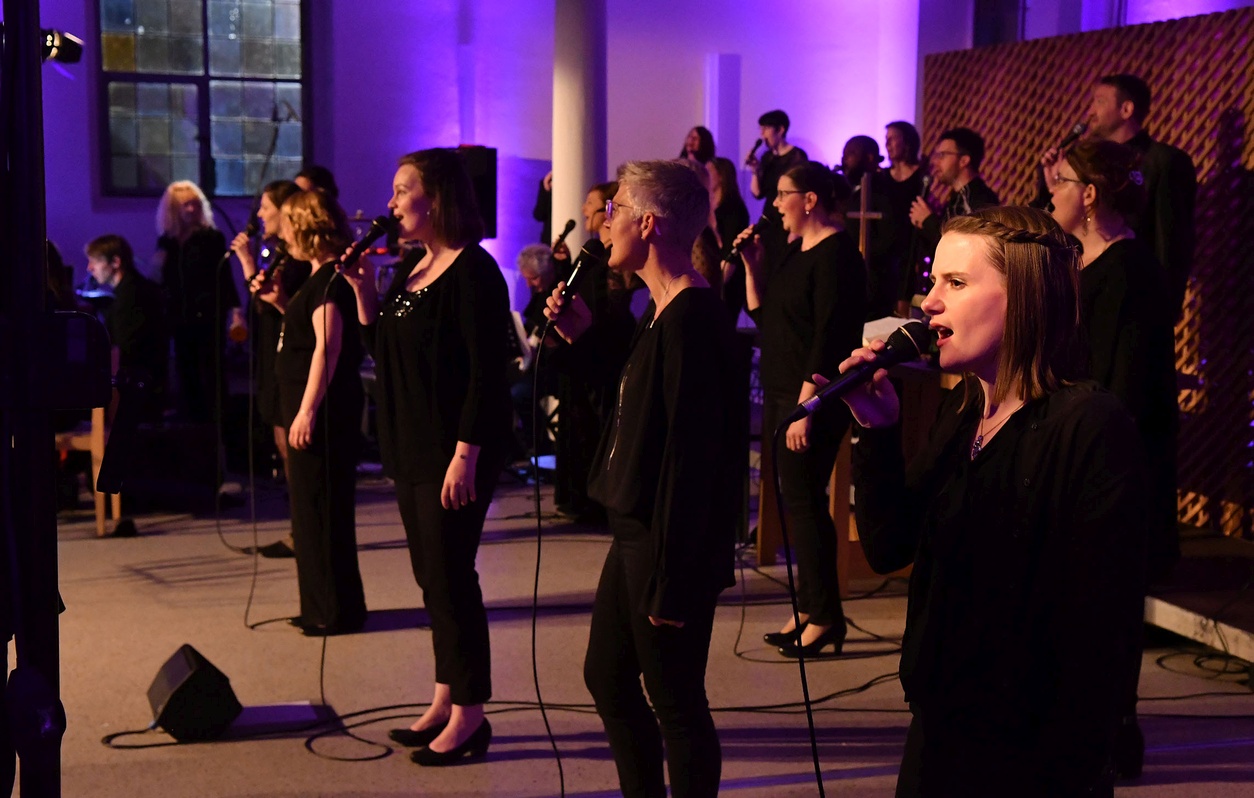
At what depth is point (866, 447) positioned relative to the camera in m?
2.01

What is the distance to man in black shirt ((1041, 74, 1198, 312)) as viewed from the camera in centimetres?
543

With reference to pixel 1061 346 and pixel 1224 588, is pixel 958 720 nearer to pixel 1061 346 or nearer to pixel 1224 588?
pixel 1061 346

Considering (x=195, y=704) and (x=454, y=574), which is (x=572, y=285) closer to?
(x=454, y=574)

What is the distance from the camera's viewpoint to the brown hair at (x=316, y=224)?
4.68m

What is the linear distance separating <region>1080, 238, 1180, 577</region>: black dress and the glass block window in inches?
383

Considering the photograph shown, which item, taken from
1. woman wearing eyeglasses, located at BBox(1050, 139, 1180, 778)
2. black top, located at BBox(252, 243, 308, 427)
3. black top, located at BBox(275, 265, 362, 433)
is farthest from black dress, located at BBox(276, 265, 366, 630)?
woman wearing eyeglasses, located at BBox(1050, 139, 1180, 778)

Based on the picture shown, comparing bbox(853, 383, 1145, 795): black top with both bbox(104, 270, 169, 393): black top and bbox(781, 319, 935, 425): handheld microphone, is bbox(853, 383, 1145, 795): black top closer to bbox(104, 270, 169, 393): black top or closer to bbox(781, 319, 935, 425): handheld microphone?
bbox(781, 319, 935, 425): handheld microphone

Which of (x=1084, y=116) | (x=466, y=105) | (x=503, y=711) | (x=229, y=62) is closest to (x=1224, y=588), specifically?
(x=503, y=711)

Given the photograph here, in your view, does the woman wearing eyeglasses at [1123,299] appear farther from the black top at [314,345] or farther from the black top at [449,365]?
the black top at [314,345]

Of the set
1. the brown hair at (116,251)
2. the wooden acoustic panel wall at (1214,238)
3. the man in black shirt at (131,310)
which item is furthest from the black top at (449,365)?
the brown hair at (116,251)

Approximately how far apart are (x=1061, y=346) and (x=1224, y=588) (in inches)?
142

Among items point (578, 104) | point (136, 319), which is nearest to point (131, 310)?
point (136, 319)

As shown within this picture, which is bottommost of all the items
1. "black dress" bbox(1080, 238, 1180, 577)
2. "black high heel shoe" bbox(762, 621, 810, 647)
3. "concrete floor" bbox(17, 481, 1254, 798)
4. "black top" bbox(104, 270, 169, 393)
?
"concrete floor" bbox(17, 481, 1254, 798)

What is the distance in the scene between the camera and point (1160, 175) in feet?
17.8
